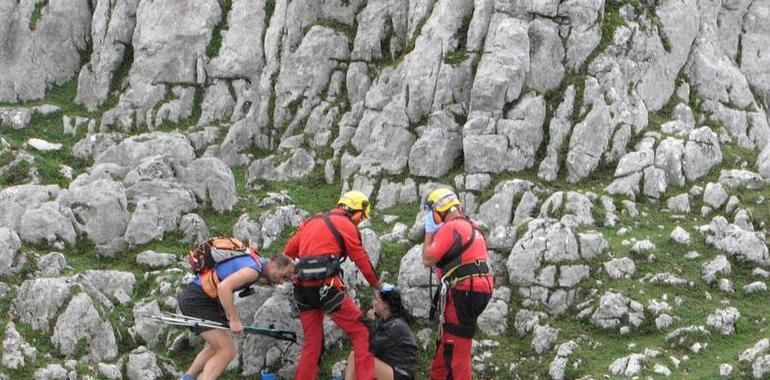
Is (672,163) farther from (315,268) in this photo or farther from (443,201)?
(315,268)

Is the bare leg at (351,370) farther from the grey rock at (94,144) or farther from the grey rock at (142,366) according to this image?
the grey rock at (94,144)

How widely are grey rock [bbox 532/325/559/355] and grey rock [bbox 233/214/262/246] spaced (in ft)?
28.1

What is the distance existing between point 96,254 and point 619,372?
14.3 meters

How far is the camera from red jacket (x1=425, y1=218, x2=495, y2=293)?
17875mm

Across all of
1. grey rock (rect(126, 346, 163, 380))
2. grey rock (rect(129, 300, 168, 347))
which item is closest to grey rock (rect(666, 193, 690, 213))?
grey rock (rect(129, 300, 168, 347))

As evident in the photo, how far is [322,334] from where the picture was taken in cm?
1838

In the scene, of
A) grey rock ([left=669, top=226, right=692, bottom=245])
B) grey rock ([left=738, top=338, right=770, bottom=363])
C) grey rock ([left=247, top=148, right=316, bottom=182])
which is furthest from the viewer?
grey rock ([left=247, top=148, right=316, bottom=182])

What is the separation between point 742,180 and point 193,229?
16.3 meters

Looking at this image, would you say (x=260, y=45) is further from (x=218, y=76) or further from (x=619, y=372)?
(x=619, y=372)

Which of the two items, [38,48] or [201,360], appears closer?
[201,360]

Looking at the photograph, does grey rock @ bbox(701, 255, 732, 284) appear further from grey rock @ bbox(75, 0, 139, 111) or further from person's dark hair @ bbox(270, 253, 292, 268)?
grey rock @ bbox(75, 0, 139, 111)

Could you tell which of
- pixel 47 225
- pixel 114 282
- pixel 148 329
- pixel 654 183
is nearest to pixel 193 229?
pixel 114 282

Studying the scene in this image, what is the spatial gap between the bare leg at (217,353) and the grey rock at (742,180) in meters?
15.9

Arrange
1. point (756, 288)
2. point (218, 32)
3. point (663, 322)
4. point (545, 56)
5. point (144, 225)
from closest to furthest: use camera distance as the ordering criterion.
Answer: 1. point (663, 322)
2. point (756, 288)
3. point (144, 225)
4. point (545, 56)
5. point (218, 32)
